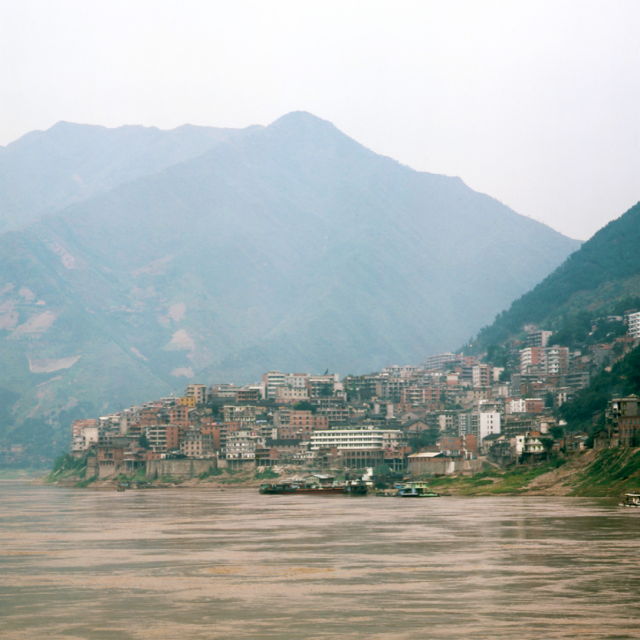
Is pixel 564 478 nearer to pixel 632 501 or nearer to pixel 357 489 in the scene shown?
pixel 632 501

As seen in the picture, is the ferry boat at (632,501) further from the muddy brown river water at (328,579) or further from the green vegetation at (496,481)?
the green vegetation at (496,481)

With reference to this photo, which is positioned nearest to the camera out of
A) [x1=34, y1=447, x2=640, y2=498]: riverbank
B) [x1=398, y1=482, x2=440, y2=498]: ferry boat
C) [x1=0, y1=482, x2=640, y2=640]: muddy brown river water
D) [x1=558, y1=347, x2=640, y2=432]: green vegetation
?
[x1=0, y1=482, x2=640, y2=640]: muddy brown river water

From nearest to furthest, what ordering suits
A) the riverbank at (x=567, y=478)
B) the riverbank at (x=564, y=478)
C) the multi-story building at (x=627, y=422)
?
the riverbank at (x=567, y=478) → the riverbank at (x=564, y=478) → the multi-story building at (x=627, y=422)

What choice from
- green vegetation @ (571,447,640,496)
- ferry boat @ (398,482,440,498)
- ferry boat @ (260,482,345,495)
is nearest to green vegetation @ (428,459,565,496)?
ferry boat @ (398,482,440,498)

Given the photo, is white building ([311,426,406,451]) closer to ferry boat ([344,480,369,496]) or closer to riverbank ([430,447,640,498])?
ferry boat ([344,480,369,496])

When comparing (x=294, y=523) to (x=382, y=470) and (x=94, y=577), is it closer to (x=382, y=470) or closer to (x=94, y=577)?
(x=94, y=577)

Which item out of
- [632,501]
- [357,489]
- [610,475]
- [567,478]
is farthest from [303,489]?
[632,501]

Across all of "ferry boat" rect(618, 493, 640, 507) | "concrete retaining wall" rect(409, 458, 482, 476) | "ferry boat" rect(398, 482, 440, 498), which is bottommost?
"ferry boat" rect(398, 482, 440, 498)

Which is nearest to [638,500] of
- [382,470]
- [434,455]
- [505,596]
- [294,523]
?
[294,523]

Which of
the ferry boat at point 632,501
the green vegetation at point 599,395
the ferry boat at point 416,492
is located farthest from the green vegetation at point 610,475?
the green vegetation at point 599,395
